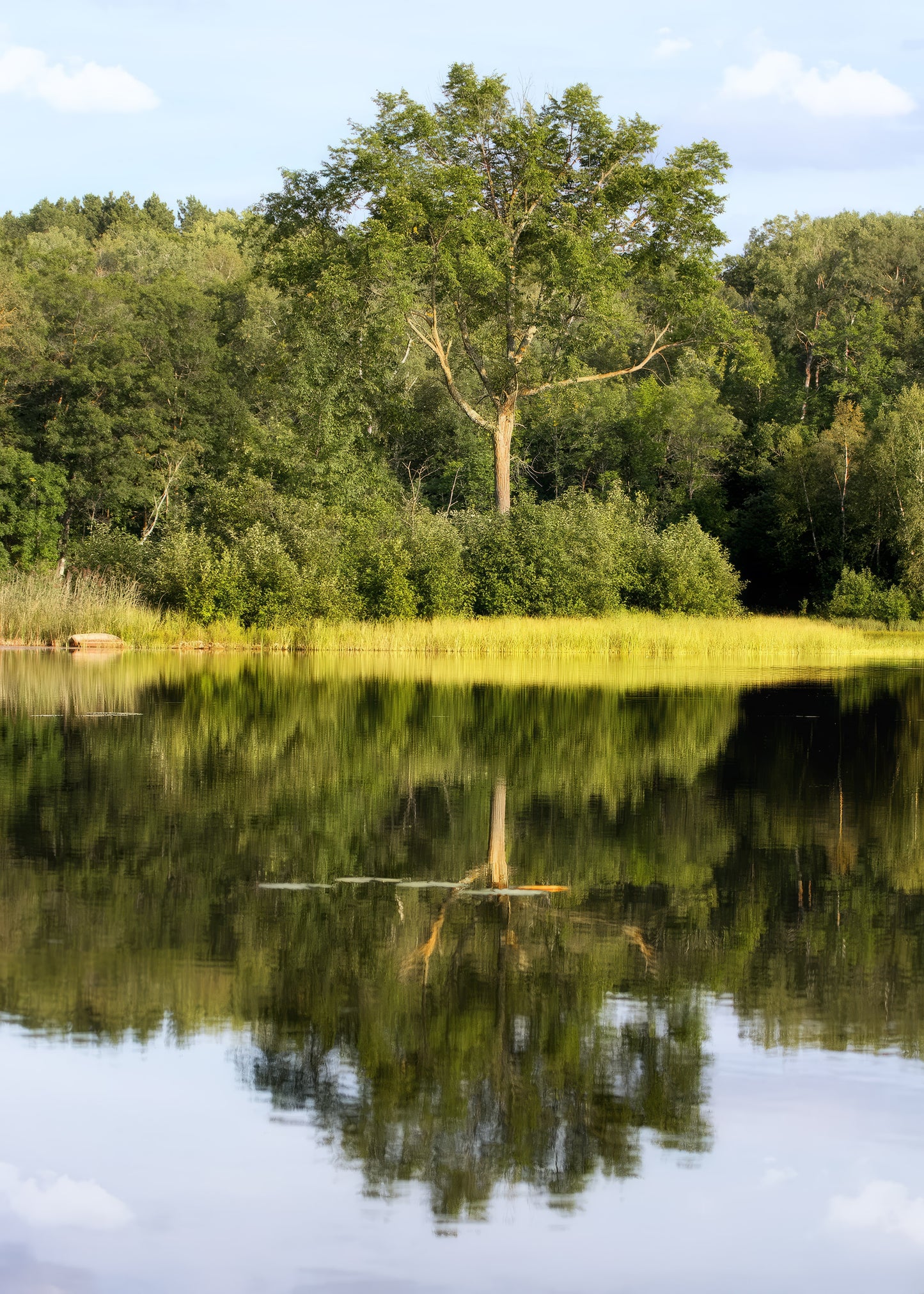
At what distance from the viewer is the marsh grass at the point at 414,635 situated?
34188 millimetres

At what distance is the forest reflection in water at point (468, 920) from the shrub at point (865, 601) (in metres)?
34.4

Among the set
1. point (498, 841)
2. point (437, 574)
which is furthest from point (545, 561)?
point (498, 841)

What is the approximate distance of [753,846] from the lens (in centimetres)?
895

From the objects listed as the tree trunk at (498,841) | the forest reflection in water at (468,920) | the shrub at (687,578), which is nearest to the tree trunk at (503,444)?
the shrub at (687,578)

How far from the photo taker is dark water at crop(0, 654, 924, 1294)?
3.61m

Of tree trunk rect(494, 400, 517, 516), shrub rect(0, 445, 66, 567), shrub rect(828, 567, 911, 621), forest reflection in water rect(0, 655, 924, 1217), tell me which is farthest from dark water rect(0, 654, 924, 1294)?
shrub rect(828, 567, 911, 621)

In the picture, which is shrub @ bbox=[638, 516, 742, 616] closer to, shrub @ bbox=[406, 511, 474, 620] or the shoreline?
the shoreline

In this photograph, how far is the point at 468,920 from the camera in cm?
662

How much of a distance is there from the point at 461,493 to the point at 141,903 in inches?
1817

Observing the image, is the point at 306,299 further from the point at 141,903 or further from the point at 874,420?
the point at 141,903

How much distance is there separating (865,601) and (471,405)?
1639cm

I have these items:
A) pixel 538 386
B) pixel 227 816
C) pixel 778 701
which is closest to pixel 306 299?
pixel 538 386

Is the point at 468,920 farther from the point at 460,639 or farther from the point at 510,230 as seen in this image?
the point at 510,230

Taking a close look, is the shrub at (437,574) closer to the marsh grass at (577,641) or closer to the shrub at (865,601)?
the marsh grass at (577,641)
